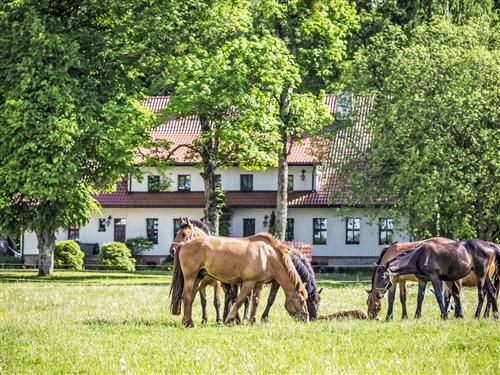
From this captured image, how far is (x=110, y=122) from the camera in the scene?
150 ft

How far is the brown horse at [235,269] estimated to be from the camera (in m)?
21.8

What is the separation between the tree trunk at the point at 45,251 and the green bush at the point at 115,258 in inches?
495

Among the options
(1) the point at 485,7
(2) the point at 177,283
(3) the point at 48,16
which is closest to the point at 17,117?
(3) the point at 48,16

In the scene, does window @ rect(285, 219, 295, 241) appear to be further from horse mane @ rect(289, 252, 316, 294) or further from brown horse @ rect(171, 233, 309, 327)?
brown horse @ rect(171, 233, 309, 327)

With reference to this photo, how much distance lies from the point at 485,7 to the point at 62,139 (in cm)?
2774

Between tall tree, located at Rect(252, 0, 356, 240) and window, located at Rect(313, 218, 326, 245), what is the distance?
52.7ft

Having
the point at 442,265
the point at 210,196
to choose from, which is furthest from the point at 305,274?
the point at 210,196

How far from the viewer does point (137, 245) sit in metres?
70.9

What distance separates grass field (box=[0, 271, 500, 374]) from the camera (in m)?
15.0

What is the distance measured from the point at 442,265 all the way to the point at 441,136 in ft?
86.0

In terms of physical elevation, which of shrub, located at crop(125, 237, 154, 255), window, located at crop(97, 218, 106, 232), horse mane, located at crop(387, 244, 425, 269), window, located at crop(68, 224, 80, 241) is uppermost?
window, located at crop(97, 218, 106, 232)

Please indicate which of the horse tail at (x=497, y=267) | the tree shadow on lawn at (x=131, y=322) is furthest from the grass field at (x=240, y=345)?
the horse tail at (x=497, y=267)

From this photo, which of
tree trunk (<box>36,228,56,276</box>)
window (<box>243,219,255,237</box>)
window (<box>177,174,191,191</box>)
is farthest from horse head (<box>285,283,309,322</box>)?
window (<box>177,174,191,191</box>)

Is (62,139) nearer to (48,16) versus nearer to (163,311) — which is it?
(48,16)
